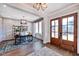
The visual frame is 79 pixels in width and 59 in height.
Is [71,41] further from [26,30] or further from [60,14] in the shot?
[26,30]

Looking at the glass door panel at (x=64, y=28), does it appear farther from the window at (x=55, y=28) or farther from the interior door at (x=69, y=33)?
the window at (x=55, y=28)

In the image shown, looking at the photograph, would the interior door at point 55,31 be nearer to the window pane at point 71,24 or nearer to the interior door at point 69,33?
the interior door at point 69,33

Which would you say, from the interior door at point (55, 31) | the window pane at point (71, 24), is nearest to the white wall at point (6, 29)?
the interior door at point (55, 31)

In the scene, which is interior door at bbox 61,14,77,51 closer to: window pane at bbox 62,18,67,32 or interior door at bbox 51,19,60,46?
window pane at bbox 62,18,67,32

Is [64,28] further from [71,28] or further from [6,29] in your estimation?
[6,29]

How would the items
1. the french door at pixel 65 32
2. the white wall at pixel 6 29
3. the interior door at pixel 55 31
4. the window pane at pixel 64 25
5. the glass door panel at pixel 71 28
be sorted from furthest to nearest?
the interior door at pixel 55 31 → the window pane at pixel 64 25 → the glass door panel at pixel 71 28 → the french door at pixel 65 32 → the white wall at pixel 6 29

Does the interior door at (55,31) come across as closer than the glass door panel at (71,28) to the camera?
No

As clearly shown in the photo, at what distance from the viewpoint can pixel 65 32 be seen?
3424 mm

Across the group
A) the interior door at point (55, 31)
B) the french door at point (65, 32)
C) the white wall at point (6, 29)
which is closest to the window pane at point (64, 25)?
the french door at point (65, 32)

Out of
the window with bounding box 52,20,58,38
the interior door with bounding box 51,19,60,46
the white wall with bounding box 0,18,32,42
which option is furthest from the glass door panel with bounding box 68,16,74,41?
the white wall with bounding box 0,18,32,42

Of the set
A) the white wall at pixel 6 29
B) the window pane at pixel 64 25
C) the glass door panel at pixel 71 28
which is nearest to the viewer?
the white wall at pixel 6 29

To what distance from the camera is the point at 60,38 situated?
3.62m

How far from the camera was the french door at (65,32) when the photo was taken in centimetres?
300

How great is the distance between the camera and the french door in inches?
118
